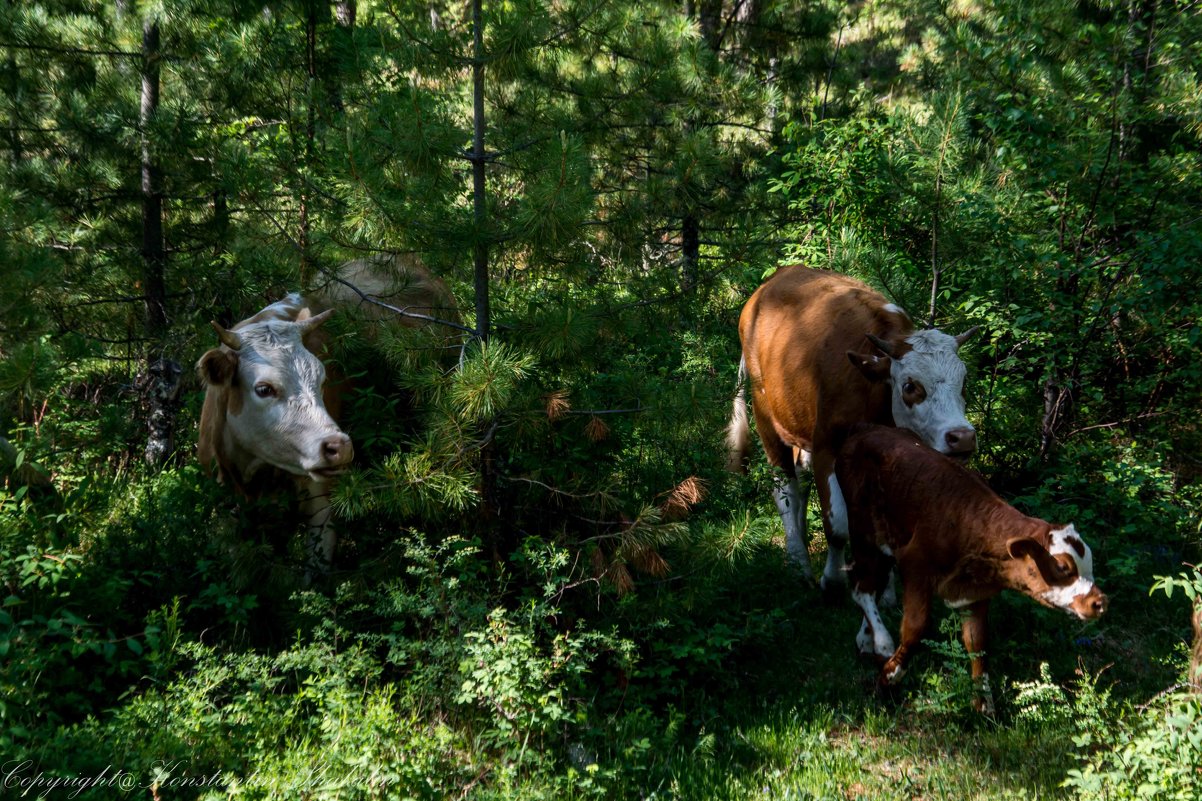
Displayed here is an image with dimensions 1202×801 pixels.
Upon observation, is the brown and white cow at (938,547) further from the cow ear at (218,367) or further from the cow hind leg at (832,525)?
the cow ear at (218,367)

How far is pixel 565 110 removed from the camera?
18.3 feet

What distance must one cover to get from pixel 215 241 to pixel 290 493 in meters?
2.94

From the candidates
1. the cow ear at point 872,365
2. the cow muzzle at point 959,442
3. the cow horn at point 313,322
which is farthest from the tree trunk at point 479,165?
the cow muzzle at point 959,442

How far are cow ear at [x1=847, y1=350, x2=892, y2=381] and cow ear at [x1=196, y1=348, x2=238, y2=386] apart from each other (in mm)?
3750

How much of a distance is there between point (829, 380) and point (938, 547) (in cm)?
181

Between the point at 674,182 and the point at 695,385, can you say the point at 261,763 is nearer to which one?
the point at 695,385

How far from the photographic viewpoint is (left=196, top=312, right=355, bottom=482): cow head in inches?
200

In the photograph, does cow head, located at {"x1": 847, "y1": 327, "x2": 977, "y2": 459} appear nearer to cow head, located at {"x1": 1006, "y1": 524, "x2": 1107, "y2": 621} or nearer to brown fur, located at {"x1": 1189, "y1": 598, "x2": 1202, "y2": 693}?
cow head, located at {"x1": 1006, "y1": 524, "x2": 1107, "y2": 621}

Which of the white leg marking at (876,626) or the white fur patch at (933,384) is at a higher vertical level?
the white fur patch at (933,384)

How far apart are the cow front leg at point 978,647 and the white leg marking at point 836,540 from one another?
1.37 metres

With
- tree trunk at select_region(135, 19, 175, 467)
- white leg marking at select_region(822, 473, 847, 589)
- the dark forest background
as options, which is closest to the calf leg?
white leg marking at select_region(822, 473, 847, 589)

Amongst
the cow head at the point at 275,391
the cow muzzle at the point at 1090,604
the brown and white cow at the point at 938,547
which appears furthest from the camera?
the cow head at the point at 275,391

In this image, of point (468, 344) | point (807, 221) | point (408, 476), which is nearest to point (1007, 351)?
point (807, 221)

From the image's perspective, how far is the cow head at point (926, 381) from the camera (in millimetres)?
5441
